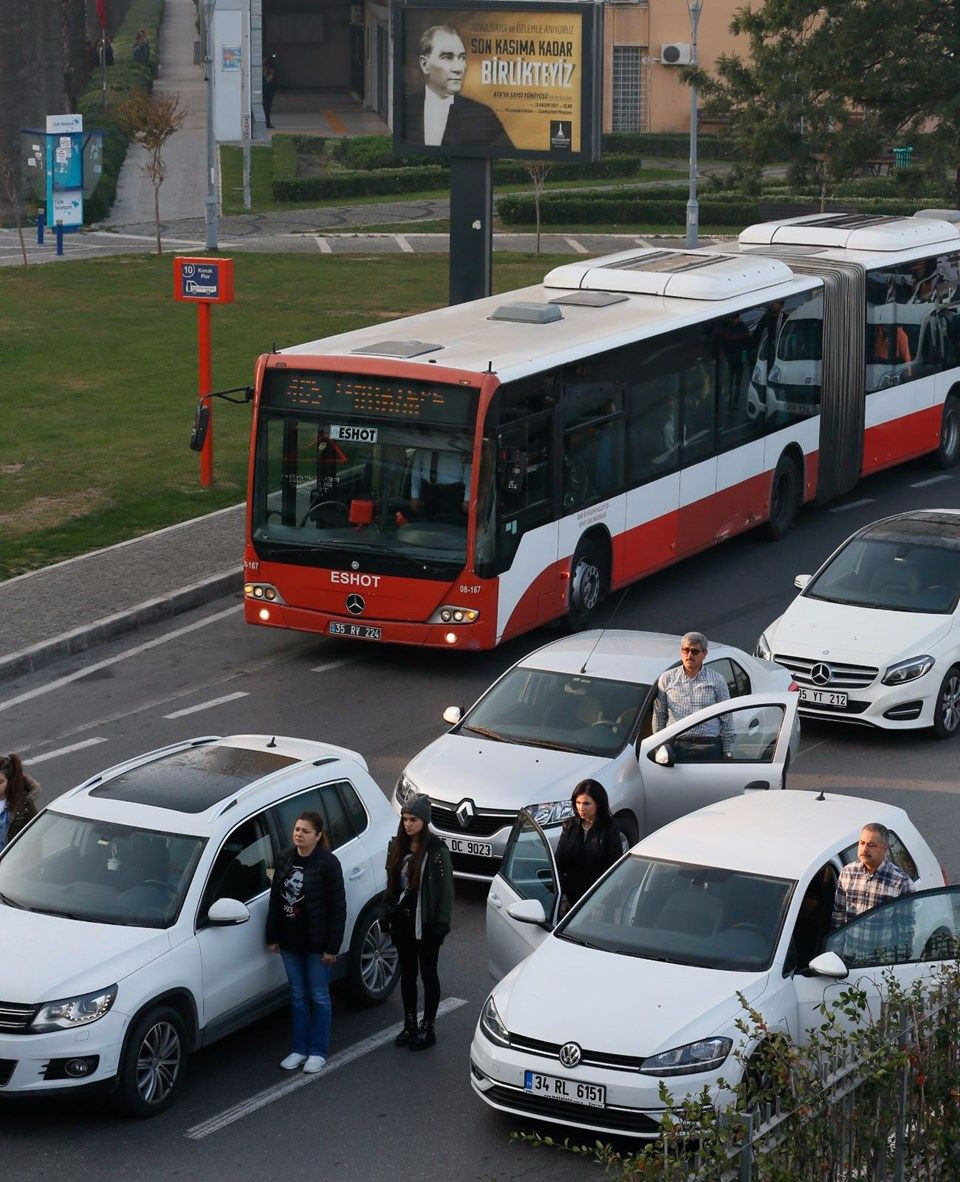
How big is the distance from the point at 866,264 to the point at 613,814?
44.8 feet

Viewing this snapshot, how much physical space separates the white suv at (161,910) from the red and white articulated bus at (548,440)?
19.8 feet

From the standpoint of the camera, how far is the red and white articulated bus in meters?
17.3

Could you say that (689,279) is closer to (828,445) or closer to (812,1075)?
(828,445)

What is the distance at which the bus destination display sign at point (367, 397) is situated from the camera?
17125mm

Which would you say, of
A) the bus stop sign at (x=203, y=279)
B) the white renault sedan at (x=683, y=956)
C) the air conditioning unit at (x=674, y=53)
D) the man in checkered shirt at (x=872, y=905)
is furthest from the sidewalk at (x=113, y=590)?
the air conditioning unit at (x=674, y=53)

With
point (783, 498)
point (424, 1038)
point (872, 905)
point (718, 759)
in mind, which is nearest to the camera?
point (872, 905)

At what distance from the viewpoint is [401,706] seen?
17.0 m

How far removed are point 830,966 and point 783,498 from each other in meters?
14.4

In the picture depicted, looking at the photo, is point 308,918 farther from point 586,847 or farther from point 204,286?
point 204,286

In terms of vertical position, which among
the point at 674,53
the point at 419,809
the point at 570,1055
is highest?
the point at 674,53

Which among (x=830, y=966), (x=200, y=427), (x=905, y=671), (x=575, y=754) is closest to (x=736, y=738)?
(x=575, y=754)

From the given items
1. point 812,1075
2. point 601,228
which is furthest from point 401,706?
point 601,228

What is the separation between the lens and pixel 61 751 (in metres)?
15.8

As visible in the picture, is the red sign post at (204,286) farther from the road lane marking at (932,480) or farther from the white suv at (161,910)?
the white suv at (161,910)
